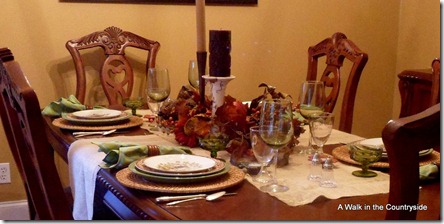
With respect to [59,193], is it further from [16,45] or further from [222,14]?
[222,14]

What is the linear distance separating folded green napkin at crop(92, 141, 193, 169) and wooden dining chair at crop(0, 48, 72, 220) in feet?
0.39

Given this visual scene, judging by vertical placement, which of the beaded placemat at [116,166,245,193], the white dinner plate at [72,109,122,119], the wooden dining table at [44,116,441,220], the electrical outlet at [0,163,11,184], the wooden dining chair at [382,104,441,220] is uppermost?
the wooden dining chair at [382,104,441,220]

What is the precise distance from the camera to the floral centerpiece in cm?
140

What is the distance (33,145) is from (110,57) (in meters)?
1.44

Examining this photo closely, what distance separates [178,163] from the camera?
1.25 metres

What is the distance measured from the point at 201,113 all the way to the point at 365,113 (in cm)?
210

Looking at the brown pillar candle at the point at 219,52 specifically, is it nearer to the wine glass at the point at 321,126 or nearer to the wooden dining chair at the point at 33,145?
the wine glass at the point at 321,126

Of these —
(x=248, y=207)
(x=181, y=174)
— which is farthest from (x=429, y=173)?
(x=181, y=174)

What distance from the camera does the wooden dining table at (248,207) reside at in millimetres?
1003

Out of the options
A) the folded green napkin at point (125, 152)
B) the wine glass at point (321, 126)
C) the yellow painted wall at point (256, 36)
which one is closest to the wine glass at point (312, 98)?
the wine glass at point (321, 126)

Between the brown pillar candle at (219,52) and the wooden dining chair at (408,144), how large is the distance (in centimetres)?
87

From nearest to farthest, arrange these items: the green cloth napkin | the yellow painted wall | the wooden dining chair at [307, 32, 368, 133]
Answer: the green cloth napkin → the wooden dining chair at [307, 32, 368, 133] → the yellow painted wall

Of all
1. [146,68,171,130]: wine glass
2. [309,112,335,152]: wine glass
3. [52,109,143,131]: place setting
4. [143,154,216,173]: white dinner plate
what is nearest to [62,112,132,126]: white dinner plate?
[52,109,143,131]: place setting

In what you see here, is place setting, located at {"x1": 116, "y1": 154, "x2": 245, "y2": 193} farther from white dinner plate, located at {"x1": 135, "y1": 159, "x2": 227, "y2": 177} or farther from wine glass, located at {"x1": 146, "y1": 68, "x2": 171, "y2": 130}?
wine glass, located at {"x1": 146, "y1": 68, "x2": 171, "y2": 130}
